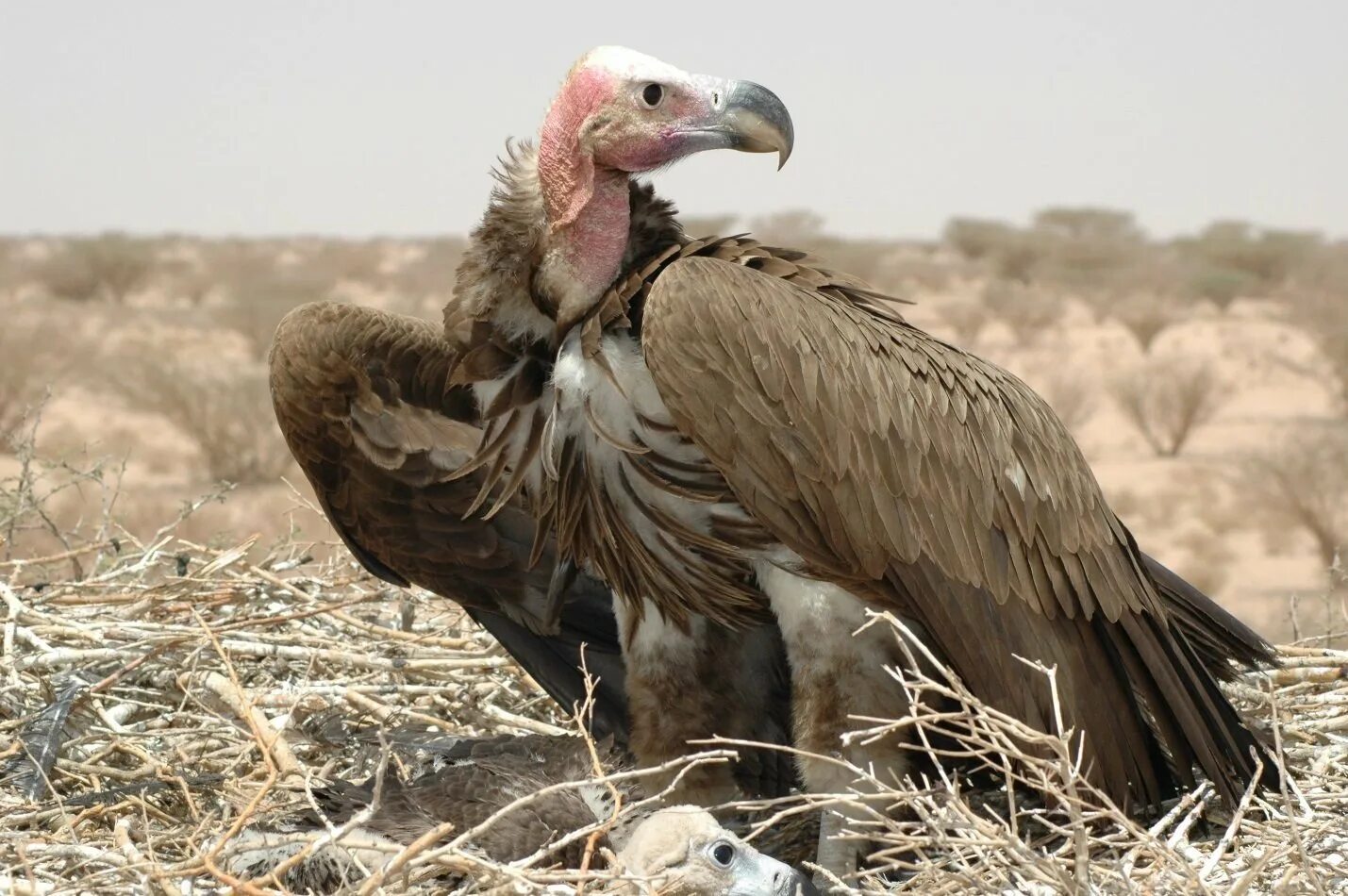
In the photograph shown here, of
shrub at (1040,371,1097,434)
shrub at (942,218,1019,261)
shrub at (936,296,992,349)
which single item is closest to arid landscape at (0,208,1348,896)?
shrub at (1040,371,1097,434)

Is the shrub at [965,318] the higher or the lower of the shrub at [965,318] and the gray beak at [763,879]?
the higher

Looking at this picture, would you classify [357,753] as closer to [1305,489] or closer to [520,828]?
[520,828]

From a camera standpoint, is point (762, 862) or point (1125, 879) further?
point (762, 862)

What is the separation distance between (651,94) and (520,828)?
171 centimetres

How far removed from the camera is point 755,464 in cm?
323

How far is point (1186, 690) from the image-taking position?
362 centimetres

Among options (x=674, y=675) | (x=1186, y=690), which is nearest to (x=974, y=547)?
(x=1186, y=690)

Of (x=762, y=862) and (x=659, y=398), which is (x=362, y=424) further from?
(x=762, y=862)

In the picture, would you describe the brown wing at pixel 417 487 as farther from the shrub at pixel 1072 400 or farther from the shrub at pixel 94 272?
the shrub at pixel 94 272

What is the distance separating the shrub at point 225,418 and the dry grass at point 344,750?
1070 cm

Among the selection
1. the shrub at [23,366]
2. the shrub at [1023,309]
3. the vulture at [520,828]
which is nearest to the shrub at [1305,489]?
the vulture at [520,828]

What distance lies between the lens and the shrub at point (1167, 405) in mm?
18422

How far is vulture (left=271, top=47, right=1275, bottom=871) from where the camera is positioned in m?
3.26

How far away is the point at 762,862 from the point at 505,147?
1799 millimetres
